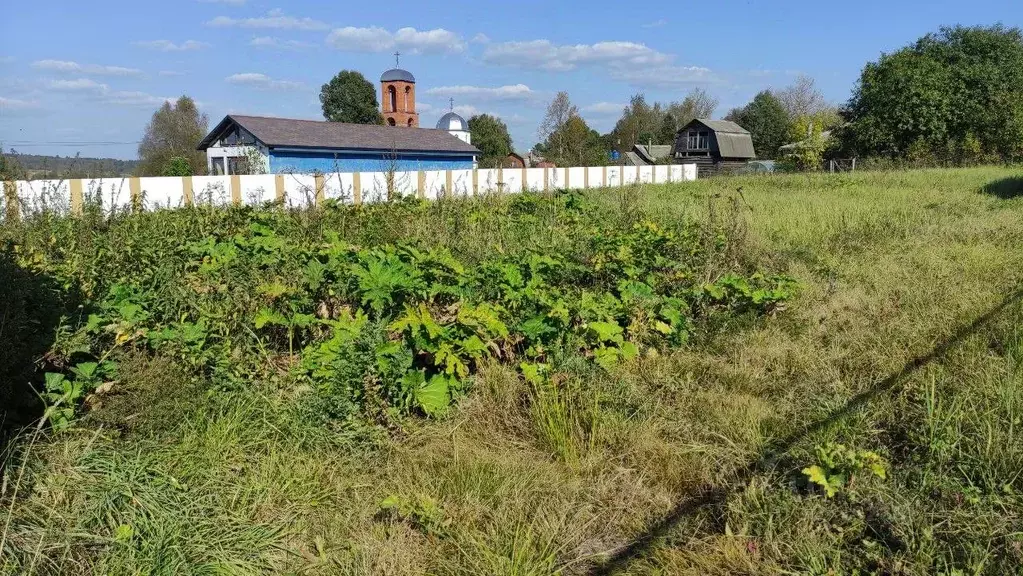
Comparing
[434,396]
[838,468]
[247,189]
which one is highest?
[247,189]

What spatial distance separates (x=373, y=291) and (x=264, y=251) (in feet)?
4.90

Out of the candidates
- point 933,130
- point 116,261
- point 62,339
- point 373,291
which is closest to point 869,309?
point 373,291

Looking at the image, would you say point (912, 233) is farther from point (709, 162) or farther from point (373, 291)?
point (709, 162)

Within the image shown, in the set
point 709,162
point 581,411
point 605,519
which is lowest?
point 605,519

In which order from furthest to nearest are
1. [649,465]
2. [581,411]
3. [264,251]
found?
[264,251], [581,411], [649,465]

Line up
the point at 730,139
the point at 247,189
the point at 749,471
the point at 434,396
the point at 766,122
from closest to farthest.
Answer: the point at 749,471 → the point at 434,396 → the point at 247,189 → the point at 730,139 → the point at 766,122

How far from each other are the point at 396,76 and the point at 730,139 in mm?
28868

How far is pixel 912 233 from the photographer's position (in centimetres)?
830

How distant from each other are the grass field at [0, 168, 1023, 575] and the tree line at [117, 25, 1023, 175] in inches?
957

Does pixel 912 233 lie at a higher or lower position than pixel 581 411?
higher

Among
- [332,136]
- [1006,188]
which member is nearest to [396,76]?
[332,136]

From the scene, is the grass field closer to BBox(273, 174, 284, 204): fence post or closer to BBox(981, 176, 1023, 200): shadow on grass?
BBox(273, 174, 284, 204): fence post

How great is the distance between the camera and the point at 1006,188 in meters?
14.3

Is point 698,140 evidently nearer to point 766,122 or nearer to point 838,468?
point 766,122
